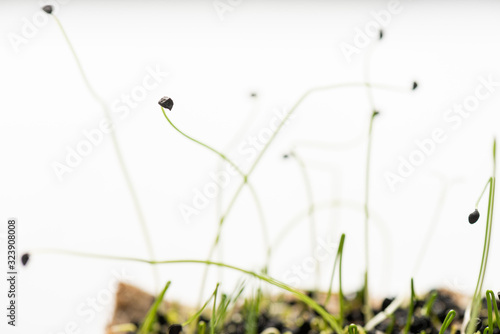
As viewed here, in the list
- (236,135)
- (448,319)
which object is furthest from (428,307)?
(236,135)

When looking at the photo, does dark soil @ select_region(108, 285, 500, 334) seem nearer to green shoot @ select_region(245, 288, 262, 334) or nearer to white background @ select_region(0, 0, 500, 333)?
green shoot @ select_region(245, 288, 262, 334)

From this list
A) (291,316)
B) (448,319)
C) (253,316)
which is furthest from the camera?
(291,316)

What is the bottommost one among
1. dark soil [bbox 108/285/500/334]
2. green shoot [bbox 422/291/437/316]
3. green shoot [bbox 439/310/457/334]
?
dark soil [bbox 108/285/500/334]

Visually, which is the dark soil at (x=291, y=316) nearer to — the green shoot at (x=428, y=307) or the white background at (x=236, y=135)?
the green shoot at (x=428, y=307)

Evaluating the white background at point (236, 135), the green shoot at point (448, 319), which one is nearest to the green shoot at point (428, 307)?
the green shoot at point (448, 319)

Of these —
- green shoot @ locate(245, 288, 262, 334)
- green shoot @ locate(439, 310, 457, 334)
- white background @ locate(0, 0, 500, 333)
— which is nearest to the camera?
green shoot @ locate(439, 310, 457, 334)

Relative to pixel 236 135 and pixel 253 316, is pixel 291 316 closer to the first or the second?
pixel 253 316

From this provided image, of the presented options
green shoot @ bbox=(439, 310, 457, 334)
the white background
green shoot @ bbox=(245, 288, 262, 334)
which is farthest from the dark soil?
the white background

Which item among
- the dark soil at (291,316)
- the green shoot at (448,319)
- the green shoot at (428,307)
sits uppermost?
the green shoot at (448,319)

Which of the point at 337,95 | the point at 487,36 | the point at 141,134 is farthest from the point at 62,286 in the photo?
the point at 487,36

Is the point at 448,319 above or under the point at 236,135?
under
